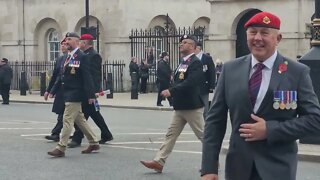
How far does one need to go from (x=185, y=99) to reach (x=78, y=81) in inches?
99.4

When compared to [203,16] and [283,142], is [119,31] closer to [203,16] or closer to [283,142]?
[203,16]

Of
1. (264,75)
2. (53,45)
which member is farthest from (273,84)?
(53,45)

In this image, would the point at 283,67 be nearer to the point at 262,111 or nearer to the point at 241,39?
the point at 262,111

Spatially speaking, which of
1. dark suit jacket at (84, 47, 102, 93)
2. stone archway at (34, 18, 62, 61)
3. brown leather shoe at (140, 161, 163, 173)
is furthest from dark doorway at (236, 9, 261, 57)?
brown leather shoe at (140, 161, 163, 173)

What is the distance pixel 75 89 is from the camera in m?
11.3

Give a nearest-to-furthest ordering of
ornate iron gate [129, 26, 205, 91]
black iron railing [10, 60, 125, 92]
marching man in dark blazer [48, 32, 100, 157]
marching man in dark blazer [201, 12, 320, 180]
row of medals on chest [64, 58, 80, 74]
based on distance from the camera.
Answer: marching man in dark blazer [201, 12, 320, 180] → marching man in dark blazer [48, 32, 100, 157] → row of medals on chest [64, 58, 80, 74] → ornate iron gate [129, 26, 205, 91] → black iron railing [10, 60, 125, 92]

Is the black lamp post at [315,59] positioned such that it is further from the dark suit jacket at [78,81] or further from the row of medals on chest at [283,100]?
the row of medals on chest at [283,100]

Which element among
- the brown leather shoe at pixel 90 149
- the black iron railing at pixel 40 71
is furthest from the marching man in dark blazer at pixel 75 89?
the black iron railing at pixel 40 71

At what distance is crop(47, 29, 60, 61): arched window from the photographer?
37.4 metres

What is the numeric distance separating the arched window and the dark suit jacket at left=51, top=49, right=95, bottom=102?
86.3 feet

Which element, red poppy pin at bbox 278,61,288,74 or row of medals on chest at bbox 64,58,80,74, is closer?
red poppy pin at bbox 278,61,288,74

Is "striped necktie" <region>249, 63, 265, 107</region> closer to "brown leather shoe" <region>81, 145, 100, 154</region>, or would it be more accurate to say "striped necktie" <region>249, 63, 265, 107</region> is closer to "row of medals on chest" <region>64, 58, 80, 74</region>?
"row of medals on chest" <region>64, 58, 80, 74</region>

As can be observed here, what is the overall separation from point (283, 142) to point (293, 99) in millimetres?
276

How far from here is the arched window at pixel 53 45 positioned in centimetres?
3741
